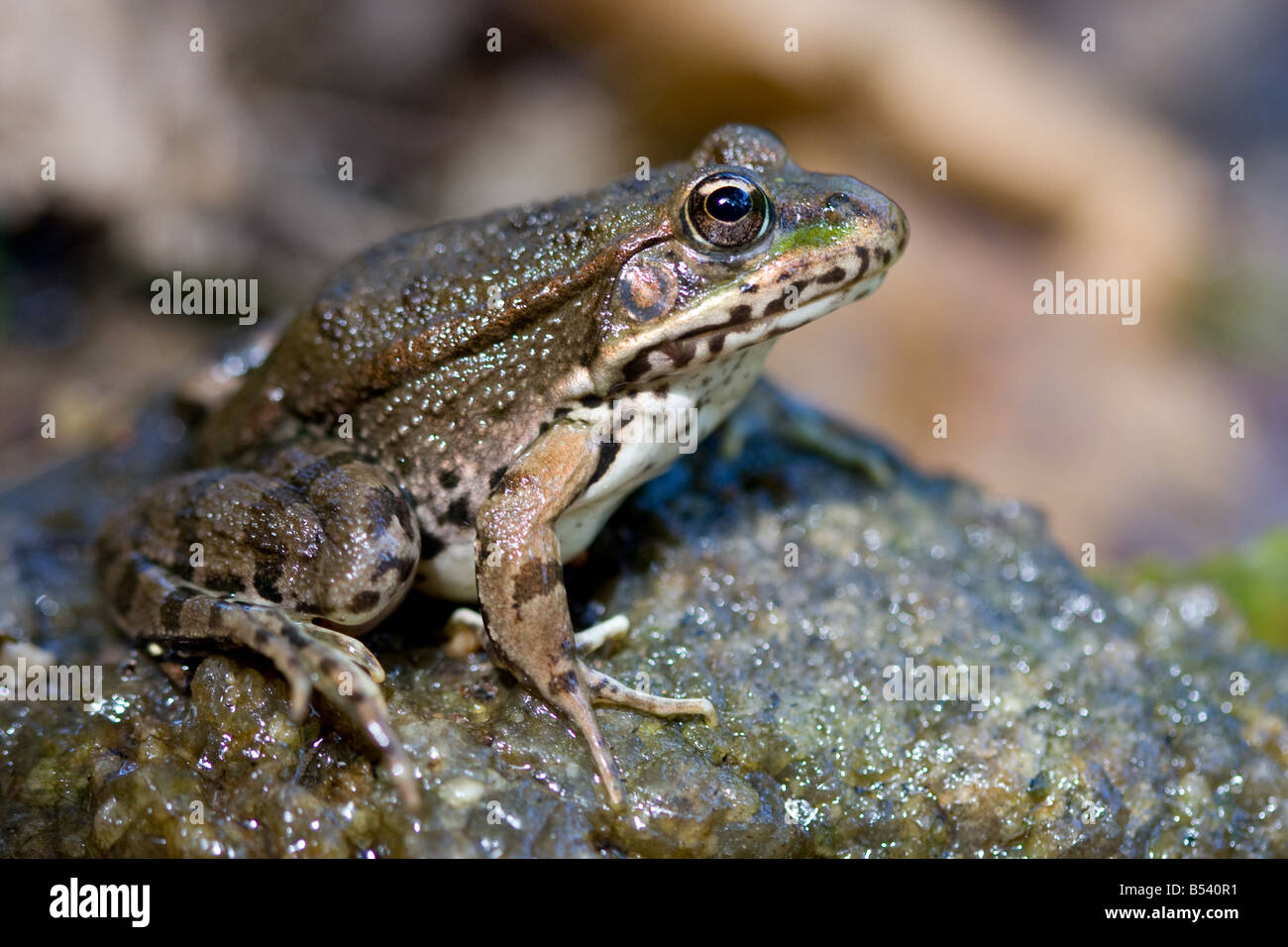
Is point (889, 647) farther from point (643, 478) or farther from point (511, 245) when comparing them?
point (511, 245)

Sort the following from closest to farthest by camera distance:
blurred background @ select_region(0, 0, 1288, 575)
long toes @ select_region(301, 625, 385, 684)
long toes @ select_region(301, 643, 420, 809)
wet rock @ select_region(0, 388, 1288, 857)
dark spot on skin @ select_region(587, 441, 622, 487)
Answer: long toes @ select_region(301, 643, 420, 809)
wet rock @ select_region(0, 388, 1288, 857)
long toes @ select_region(301, 625, 385, 684)
dark spot on skin @ select_region(587, 441, 622, 487)
blurred background @ select_region(0, 0, 1288, 575)

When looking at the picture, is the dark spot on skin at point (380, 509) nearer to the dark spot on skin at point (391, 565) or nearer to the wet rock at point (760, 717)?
the dark spot on skin at point (391, 565)

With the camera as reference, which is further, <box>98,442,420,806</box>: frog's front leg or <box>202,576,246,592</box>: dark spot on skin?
<box>202,576,246,592</box>: dark spot on skin

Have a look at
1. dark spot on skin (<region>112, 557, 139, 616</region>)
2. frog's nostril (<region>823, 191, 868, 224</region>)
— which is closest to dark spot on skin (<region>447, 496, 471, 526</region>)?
dark spot on skin (<region>112, 557, 139, 616</region>)

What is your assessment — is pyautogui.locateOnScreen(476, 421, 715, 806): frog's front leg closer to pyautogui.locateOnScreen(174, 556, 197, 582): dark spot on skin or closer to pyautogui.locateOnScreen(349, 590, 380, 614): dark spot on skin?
pyautogui.locateOnScreen(349, 590, 380, 614): dark spot on skin

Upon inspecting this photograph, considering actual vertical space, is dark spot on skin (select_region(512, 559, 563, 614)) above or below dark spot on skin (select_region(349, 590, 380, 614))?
above

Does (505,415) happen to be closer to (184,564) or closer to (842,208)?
(184,564)

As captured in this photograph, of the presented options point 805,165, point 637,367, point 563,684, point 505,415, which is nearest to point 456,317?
point 505,415
